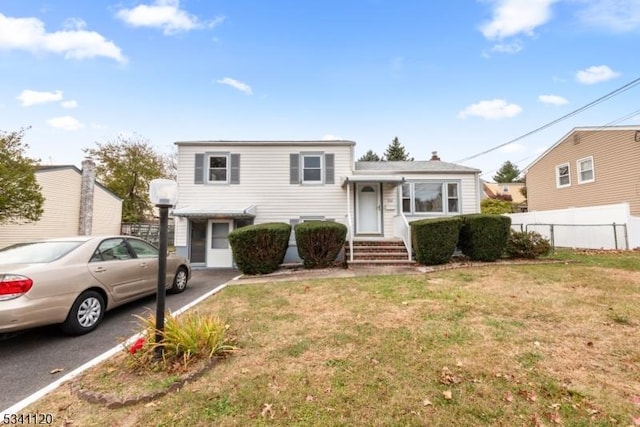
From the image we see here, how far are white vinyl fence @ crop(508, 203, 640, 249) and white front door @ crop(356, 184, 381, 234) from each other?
6360 millimetres

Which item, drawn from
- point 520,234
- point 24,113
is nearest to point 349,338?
point 520,234

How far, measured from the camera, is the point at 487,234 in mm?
8422

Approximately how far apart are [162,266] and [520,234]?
10.1 meters

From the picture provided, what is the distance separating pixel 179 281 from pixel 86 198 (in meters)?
14.3

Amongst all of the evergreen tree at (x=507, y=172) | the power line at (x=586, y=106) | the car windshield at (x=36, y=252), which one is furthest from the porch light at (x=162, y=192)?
the evergreen tree at (x=507, y=172)

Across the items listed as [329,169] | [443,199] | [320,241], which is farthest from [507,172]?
[320,241]

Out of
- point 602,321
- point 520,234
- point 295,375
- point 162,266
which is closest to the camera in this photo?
point 295,375

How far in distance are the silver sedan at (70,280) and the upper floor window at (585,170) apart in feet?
63.9

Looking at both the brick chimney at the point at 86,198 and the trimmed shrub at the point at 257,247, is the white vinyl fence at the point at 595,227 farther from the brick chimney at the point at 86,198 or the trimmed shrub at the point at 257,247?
the brick chimney at the point at 86,198

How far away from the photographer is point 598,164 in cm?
1361

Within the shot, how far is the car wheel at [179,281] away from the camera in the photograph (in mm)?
6496

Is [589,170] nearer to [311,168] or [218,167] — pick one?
[311,168]

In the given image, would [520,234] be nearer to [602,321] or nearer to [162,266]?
[602,321]

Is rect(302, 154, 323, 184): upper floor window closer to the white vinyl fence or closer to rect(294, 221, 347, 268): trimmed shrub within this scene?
rect(294, 221, 347, 268): trimmed shrub
